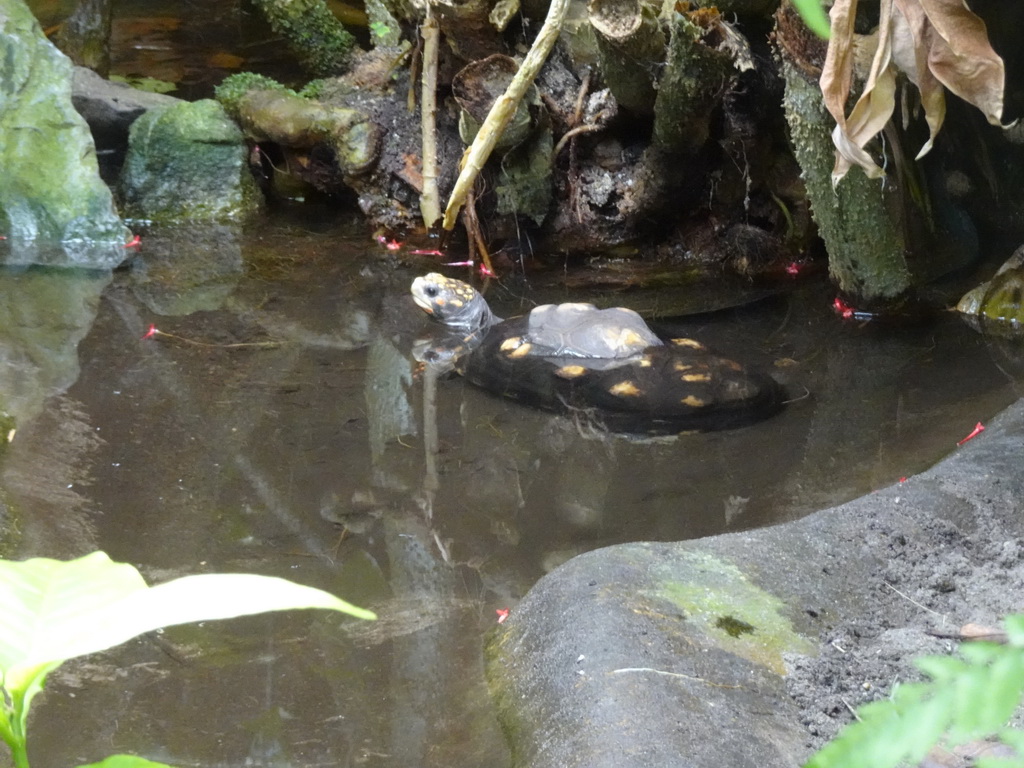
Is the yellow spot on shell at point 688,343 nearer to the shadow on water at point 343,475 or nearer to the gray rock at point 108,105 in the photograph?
the shadow on water at point 343,475

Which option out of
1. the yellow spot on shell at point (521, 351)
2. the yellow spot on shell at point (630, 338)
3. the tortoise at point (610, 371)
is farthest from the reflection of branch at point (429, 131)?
the yellow spot on shell at point (630, 338)

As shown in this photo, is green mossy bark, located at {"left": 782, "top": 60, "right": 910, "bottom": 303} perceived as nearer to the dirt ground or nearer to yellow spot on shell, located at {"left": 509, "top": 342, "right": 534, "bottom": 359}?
yellow spot on shell, located at {"left": 509, "top": 342, "right": 534, "bottom": 359}

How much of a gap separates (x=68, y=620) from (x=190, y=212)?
23.0 ft

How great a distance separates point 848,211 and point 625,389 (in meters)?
1.66

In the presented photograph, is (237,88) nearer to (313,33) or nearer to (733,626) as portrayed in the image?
(313,33)

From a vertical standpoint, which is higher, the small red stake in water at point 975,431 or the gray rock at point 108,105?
the small red stake in water at point 975,431

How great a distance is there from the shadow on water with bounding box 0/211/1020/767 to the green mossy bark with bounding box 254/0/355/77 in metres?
2.94

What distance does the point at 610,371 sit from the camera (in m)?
4.35

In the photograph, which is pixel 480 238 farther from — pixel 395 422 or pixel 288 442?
pixel 288 442

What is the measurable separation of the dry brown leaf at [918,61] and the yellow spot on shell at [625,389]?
1.52 meters

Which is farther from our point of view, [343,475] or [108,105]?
[108,105]

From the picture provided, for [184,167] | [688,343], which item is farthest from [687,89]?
[184,167]

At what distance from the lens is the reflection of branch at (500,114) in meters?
5.01

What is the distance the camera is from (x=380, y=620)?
8.55ft
